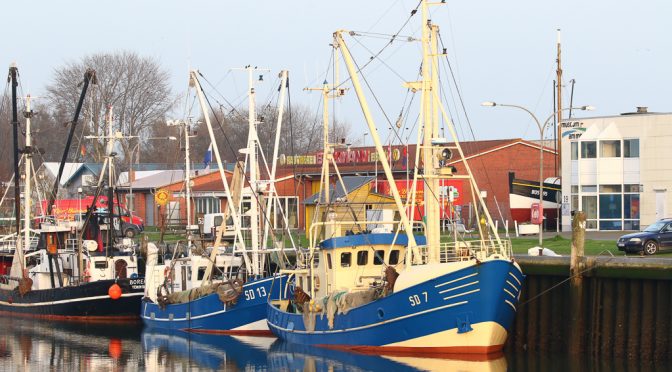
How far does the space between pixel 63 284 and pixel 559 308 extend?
23.5 metres

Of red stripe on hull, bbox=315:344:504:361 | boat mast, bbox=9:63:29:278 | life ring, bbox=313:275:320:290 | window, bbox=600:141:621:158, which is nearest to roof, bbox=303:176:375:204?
window, bbox=600:141:621:158

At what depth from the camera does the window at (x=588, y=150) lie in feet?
195

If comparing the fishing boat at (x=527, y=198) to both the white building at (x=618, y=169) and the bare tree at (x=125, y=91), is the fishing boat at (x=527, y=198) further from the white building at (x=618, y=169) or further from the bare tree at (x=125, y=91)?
the bare tree at (x=125, y=91)

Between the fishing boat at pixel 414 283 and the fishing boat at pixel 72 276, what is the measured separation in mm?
11077

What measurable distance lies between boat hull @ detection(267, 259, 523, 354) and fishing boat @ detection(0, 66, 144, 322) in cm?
1677

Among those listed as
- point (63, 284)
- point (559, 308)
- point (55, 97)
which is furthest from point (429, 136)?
point (55, 97)

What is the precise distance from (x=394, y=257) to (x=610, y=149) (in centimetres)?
2799

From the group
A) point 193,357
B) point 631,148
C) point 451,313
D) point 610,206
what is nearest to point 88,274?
point 193,357

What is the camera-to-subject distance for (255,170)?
4053 centimetres

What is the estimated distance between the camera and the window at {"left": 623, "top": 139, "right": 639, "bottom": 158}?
58406mm

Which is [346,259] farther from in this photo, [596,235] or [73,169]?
[73,169]

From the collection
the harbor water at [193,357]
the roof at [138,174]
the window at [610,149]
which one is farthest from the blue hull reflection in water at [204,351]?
the roof at [138,174]

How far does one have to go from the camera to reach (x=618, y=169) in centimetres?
5891

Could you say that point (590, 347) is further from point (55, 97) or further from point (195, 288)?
point (55, 97)
